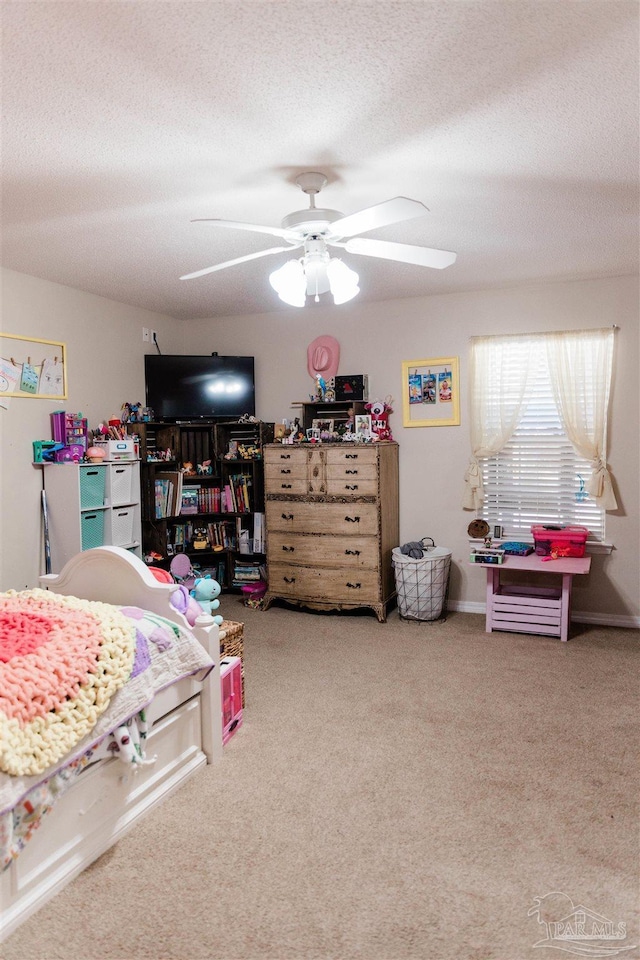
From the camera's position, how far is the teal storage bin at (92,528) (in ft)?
13.6

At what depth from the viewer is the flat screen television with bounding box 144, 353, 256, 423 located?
5195 mm

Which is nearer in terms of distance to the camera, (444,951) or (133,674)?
Result: (444,951)

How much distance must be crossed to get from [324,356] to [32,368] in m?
2.21

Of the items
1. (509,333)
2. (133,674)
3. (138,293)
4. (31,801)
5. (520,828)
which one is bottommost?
(520,828)

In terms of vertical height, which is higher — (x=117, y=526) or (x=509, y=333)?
(x=509, y=333)

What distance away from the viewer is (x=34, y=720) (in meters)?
1.82

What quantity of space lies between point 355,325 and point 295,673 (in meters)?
2.82

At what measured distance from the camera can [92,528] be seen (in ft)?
13.9

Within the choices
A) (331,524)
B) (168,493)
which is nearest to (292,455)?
(331,524)

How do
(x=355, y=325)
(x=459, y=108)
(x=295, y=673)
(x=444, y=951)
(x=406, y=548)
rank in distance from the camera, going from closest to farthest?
(x=444, y=951)
(x=459, y=108)
(x=295, y=673)
(x=406, y=548)
(x=355, y=325)

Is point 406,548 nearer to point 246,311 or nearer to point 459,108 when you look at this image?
point 246,311

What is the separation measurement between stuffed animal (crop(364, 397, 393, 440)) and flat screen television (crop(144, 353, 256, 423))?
1.10 meters

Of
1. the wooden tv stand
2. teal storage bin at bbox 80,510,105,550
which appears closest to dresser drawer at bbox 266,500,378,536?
the wooden tv stand

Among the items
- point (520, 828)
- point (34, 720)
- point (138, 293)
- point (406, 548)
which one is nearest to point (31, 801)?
point (34, 720)
